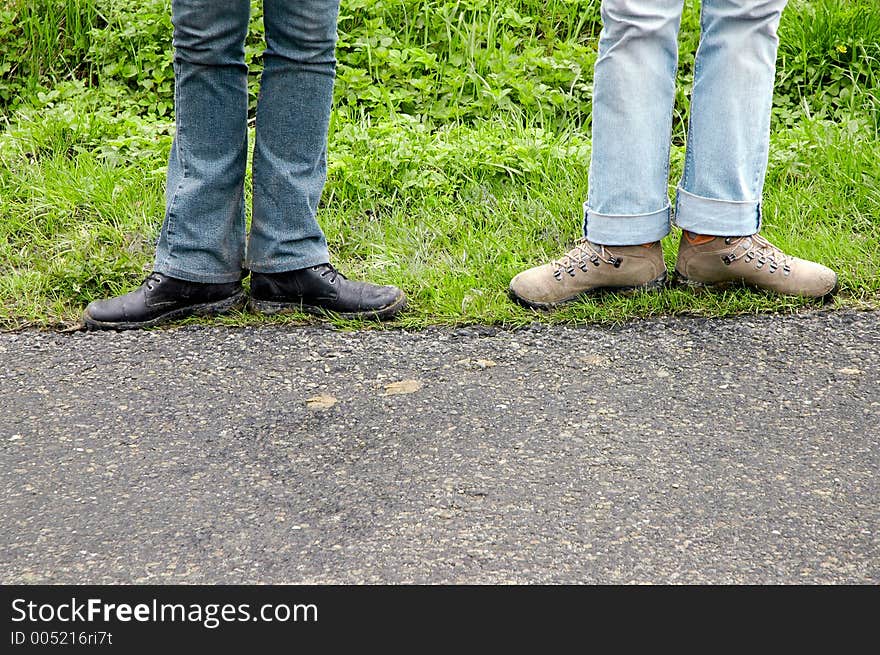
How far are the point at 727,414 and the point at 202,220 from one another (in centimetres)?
150

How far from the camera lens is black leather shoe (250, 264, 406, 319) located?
3.05m

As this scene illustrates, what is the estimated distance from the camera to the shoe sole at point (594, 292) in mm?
3078

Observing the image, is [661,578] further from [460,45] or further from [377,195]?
[460,45]

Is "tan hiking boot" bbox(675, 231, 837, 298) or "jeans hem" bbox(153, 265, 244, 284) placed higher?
"tan hiking boot" bbox(675, 231, 837, 298)

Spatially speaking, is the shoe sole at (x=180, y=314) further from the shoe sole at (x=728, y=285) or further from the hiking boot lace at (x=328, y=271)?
the shoe sole at (x=728, y=285)

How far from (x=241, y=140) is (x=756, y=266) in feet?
4.92

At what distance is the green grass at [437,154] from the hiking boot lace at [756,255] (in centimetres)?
10

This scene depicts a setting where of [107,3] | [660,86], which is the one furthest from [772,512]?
[107,3]

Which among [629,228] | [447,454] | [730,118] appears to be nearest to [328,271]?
[629,228]

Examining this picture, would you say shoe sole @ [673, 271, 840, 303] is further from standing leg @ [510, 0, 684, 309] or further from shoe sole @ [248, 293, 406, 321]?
shoe sole @ [248, 293, 406, 321]

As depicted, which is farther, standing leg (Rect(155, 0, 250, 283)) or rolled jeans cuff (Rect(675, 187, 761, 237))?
rolled jeans cuff (Rect(675, 187, 761, 237))

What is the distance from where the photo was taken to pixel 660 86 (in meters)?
2.95

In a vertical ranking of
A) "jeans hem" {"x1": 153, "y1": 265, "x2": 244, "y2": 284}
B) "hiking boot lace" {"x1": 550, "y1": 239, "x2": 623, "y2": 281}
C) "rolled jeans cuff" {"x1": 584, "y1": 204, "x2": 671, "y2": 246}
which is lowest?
"jeans hem" {"x1": 153, "y1": 265, "x2": 244, "y2": 284}

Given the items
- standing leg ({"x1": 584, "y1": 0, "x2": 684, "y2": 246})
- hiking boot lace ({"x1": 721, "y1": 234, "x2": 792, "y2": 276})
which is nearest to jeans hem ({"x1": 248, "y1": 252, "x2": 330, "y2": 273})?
standing leg ({"x1": 584, "y1": 0, "x2": 684, "y2": 246})
